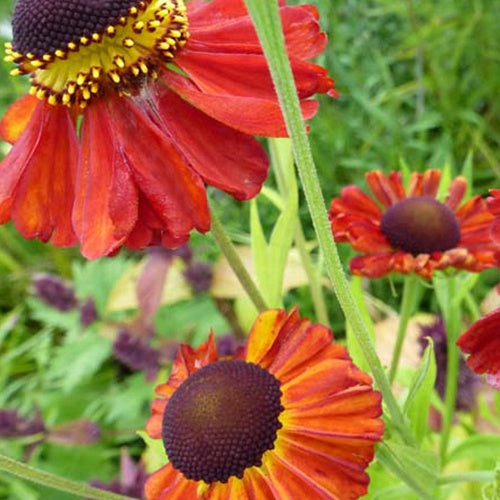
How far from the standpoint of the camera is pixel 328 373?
0.52m

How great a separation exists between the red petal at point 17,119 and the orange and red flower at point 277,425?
8.0 inches

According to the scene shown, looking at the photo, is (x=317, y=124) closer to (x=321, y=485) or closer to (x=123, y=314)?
(x=123, y=314)

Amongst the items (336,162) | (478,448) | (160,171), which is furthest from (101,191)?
(336,162)

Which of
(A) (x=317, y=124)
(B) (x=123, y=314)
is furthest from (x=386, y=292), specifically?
(B) (x=123, y=314)

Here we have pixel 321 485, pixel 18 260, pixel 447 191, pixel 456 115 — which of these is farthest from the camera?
pixel 18 260

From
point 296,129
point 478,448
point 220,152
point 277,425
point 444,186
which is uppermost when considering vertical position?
point 296,129

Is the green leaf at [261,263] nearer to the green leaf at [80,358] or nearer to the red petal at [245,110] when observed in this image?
the red petal at [245,110]

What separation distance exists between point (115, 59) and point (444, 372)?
502mm

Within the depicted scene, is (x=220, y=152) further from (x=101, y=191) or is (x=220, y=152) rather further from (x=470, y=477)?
(x=470, y=477)

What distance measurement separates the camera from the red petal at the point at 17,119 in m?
0.59

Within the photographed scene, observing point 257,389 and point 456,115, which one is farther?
point 456,115

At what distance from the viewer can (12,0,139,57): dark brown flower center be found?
0.52 m

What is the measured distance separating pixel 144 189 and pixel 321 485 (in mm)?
194

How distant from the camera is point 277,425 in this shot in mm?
519
